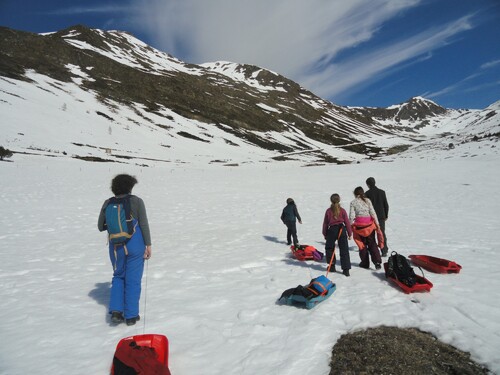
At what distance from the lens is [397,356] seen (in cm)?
395

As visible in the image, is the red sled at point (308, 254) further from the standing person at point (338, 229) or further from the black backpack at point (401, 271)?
the black backpack at point (401, 271)

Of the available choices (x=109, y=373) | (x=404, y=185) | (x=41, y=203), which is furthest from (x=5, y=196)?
(x=404, y=185)

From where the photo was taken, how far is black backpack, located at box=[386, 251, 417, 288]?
6270 mm

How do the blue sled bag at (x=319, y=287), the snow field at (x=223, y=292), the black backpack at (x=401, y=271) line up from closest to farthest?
the snow field at (x=223, y=292)
the blue sled bag at (x=319, y=287)
the black backpack at (x=401, y=271)

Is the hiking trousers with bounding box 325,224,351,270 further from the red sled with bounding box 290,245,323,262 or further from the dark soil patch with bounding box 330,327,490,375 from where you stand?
the dark soil patch with bounding box 330,327,490,375

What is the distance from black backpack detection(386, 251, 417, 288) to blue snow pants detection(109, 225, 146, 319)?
17.0 ft

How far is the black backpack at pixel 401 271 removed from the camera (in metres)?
6.27

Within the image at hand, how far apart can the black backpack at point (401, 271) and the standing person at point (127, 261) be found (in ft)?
16.7

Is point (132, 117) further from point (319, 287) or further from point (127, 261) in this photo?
point (319, 287)

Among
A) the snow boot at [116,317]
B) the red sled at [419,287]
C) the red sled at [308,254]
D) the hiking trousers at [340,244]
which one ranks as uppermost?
the hiking trousers at [340,244]

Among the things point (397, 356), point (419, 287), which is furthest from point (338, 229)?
point (397, 356)

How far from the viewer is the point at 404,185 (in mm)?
25250

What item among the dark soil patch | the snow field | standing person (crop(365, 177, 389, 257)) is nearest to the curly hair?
the snow field

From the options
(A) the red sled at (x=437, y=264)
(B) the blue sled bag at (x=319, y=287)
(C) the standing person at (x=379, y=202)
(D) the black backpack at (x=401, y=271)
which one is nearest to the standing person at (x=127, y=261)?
(B) the blue sled bag at (x=319, y=287)
